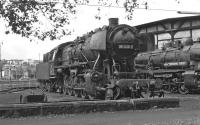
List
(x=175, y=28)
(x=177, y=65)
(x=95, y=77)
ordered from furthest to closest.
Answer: (x=175, y=28) → (x=177, y=65) → (x=95, y=77)

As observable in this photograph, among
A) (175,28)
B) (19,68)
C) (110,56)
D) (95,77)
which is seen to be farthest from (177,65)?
(19,68)

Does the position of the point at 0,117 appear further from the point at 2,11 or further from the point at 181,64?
the point at 181,64

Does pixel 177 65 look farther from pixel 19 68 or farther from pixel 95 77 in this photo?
pixel 19 68

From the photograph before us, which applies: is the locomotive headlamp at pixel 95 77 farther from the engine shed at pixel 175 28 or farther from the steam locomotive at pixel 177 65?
the engine shed at pixel 175 28

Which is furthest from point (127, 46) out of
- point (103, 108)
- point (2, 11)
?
point (2, 11)

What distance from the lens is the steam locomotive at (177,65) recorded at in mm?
24052

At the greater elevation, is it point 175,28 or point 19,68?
point 175,28

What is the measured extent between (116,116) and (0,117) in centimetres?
383

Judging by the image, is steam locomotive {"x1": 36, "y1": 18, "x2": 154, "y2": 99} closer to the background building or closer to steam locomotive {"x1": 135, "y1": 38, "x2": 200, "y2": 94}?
steam locomotive {"x1": 135, "y1": 38, "x2": 200, "y2": 94}

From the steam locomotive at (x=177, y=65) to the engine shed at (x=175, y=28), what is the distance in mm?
12111

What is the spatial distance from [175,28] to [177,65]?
60.9ft

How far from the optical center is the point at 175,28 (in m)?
43.6

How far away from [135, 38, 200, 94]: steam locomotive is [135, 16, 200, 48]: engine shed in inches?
477

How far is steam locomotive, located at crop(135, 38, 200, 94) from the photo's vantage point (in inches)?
947
